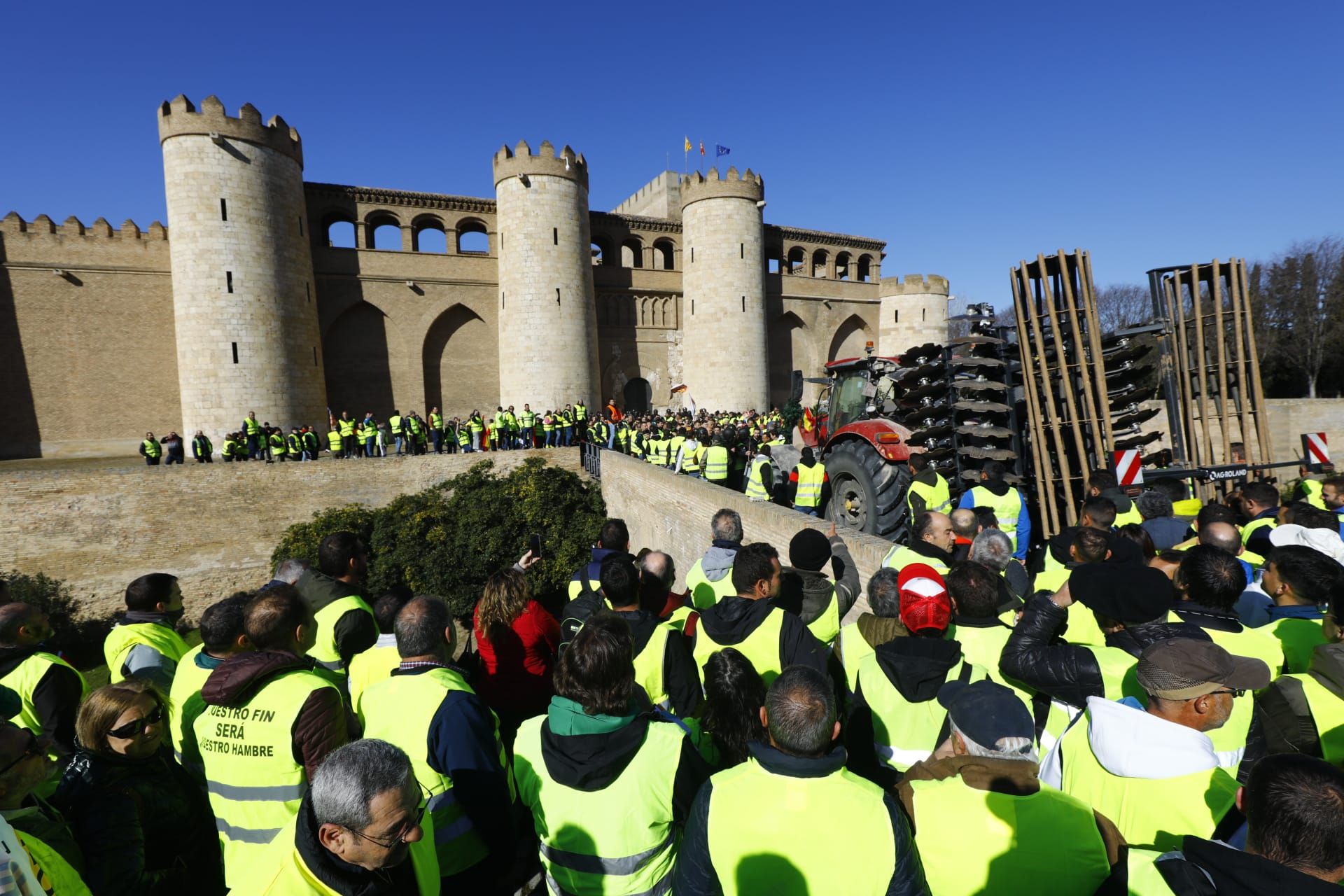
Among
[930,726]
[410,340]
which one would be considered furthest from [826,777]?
[410,340]

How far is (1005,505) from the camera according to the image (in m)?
5.64

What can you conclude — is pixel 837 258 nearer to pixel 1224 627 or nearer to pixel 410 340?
pixel 410 340

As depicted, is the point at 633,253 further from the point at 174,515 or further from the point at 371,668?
the point at 371,668

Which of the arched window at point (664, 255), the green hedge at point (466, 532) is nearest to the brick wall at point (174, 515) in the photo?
the green hedge at point (466, 532)

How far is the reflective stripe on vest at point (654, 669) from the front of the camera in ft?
10.2

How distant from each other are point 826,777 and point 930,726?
1028 mm

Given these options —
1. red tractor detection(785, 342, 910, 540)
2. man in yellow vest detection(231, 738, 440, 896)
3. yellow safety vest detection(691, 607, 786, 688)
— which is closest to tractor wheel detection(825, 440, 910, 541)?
red tractor detection(785, 342, 910, 540)

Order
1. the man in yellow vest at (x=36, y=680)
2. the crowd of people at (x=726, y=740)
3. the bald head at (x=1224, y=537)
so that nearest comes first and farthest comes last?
the crowd of people at (x=726, y=740), the man in yellow vest at (x=36, y=680), the bald head at (x=1224, y=537)

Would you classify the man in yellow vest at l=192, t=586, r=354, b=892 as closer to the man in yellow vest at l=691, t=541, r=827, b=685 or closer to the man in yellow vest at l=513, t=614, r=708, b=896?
the man in yellow vest at l=513, t=614, r=708, b=896

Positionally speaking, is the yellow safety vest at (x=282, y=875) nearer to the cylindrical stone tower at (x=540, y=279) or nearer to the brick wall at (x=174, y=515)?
the brick wall at (x=174, y=515)

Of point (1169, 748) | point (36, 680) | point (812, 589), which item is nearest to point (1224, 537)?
point (812, 589)

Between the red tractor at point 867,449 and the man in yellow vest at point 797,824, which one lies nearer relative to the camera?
the man in yellow vest at point 797,824

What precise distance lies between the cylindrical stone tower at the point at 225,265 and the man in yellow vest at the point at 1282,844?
23741 millimetres

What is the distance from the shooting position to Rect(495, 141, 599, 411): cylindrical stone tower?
24.2 metres
